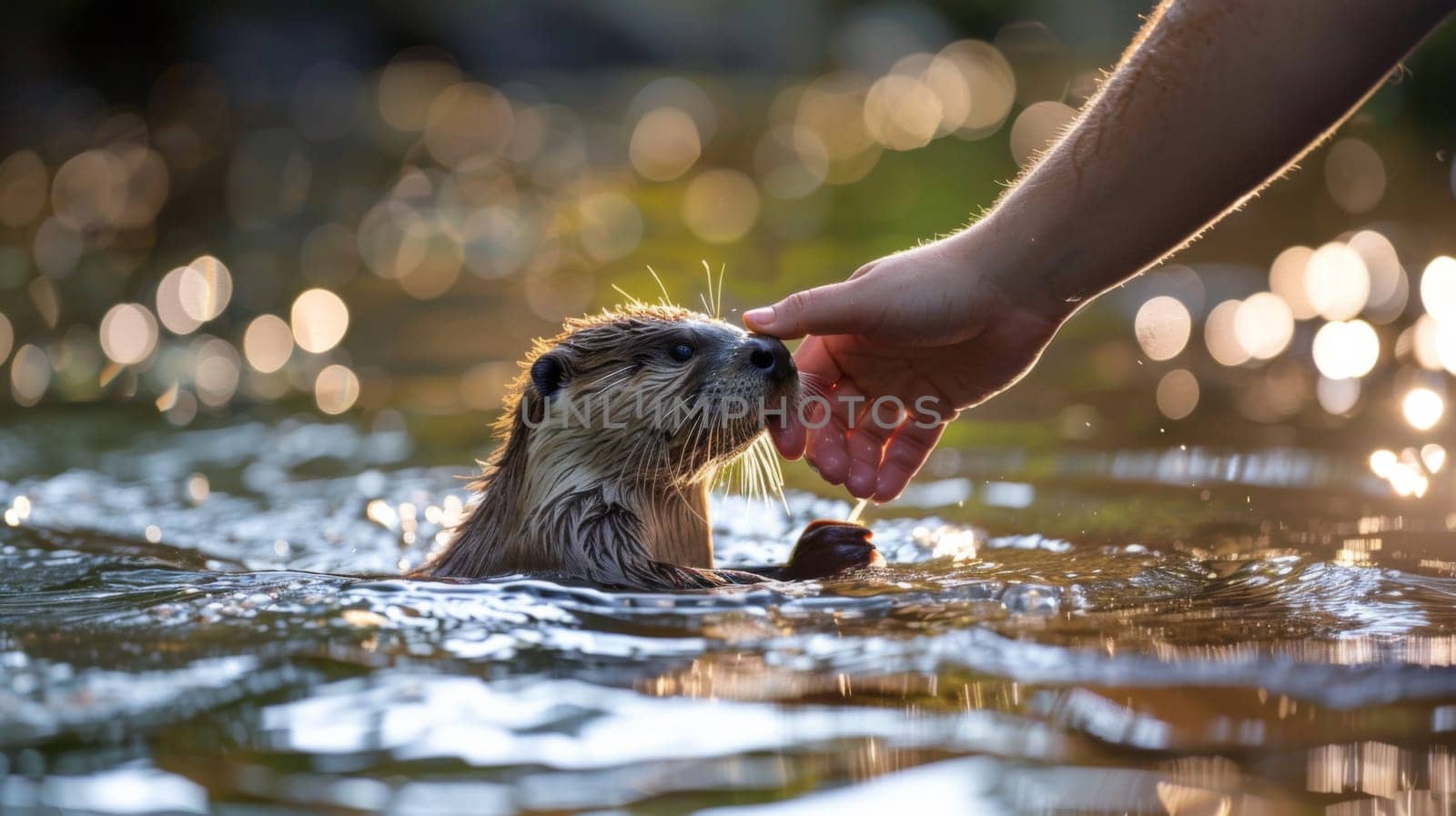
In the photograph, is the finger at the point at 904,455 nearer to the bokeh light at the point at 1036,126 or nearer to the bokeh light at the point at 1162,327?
the bokeh light at the point at 1162,327

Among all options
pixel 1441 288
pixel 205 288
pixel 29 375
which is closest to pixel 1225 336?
pixel 1441 288

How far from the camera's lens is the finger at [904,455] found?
4199 mm

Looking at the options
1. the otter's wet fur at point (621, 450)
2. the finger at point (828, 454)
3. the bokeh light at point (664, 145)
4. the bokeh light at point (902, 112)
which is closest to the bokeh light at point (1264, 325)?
the finger at point (828, 454)

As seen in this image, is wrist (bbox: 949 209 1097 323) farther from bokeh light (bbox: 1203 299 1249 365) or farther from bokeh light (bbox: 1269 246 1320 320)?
bokeh light (bbox: 1269 246 1320 320)

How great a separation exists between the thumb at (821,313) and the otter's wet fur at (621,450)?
0.38 ft

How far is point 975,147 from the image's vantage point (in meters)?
17.4

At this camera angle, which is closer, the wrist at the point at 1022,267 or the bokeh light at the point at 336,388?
the wrist at the point at 1022,267

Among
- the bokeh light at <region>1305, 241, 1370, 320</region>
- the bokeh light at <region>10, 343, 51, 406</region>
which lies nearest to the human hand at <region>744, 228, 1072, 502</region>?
the bokeh light at <region>1305, 241, 1370, 320</region>

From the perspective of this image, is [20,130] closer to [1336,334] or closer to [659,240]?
[659,240]

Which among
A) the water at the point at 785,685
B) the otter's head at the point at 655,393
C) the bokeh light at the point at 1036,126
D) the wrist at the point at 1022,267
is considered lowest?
the water at the point at 785,685

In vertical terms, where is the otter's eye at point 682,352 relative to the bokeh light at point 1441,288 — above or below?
below

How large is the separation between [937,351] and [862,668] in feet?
4.29

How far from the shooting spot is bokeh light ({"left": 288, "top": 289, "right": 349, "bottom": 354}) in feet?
30.8

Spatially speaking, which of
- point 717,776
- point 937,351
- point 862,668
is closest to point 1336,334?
point 937,351
